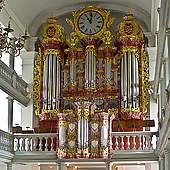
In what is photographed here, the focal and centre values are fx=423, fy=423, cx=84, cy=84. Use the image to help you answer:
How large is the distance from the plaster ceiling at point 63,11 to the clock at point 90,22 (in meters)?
1.11

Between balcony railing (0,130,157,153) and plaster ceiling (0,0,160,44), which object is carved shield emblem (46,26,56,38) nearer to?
plaster ceiling (0,0,160,44)

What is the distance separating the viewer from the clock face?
56.2ft

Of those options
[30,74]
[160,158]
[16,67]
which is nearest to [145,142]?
[160,158]

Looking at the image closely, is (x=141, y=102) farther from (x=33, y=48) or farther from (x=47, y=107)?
(x=33, y=48)

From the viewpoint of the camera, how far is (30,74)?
58.7ft

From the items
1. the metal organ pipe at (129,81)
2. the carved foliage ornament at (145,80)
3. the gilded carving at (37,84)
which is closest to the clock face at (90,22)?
the metal organ pipe at (129,81)

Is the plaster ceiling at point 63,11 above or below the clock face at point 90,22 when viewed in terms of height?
above

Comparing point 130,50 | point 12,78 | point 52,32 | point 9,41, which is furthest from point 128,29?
point 9,41

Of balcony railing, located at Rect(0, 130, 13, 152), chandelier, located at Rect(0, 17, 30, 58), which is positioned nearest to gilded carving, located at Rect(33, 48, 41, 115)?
balcony railing, located at Rect(0, 130, 13, 152)

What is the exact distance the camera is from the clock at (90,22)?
56.1ft

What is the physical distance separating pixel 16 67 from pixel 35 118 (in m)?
4.62

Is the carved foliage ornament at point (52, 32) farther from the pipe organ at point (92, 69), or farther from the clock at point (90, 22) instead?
the clock at point (90, 22)

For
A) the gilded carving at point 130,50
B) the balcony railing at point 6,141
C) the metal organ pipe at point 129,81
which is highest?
the gilded carving at point 130,50

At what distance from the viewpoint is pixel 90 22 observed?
1723 cm
